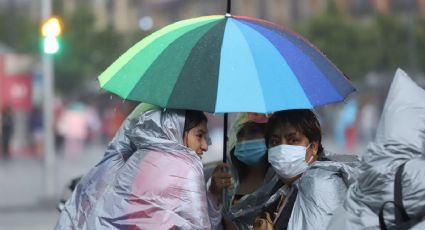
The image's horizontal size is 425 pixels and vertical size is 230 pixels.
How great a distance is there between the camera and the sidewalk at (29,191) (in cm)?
1539

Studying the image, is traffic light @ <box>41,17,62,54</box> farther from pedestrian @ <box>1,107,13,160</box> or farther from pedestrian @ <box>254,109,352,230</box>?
pedestrian @ <box>254,109,352,230</box>

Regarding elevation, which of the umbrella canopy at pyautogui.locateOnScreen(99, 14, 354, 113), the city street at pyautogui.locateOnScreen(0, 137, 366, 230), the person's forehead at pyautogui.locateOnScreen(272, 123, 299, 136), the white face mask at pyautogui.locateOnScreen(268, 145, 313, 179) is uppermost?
the umbrella canopy at pyautogui.locateOnScreen(99, 14, 354, 113)

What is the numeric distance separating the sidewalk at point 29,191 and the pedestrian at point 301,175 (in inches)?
225

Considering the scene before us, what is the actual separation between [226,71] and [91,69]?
151 ft

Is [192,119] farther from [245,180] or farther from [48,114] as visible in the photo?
[48,114]

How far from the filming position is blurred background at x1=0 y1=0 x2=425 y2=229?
17.8 metres

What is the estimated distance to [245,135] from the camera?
4.23 meters

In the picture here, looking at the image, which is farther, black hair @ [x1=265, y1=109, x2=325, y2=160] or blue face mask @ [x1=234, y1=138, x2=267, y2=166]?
blue face mask @ [x1=234, y1=138, x2=267, y2=166]

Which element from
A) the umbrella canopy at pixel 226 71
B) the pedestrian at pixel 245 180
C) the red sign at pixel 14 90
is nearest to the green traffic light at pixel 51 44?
the pedestrian at pixel 245 180

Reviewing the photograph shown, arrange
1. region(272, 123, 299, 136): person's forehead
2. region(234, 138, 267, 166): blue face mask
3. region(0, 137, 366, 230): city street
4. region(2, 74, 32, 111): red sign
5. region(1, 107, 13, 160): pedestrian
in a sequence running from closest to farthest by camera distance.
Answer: region(272, 123, 299, 136): person's forehead → region(234, 138, 267, 166): blue face mask → region(0, 137, 366, 230): city street → region(1, 107, 13, 160): pedestrian → region(2, 74, 32, 111): red sign

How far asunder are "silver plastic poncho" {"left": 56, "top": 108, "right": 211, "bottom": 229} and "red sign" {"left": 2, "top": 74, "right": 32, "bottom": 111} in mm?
26186

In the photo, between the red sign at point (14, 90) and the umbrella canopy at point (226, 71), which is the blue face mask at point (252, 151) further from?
the red sign at point (14, 90)

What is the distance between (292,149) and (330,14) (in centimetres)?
4428

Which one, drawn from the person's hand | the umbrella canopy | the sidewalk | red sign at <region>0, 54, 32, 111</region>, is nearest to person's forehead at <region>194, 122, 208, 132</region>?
the umbrella canopy
